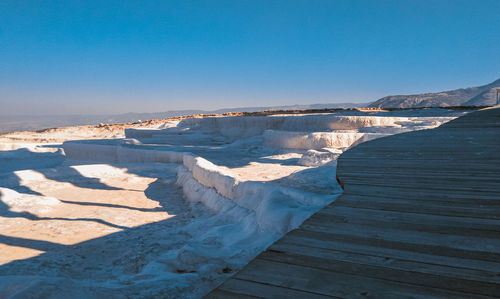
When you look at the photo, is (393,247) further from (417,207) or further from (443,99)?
(443,99)

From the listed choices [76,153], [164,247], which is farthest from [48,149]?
[164,247]

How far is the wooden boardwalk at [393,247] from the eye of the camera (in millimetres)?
975

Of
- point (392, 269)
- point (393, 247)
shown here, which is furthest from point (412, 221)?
point (392, 269)

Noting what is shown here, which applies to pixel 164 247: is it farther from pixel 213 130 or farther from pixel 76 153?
pixel 213 130

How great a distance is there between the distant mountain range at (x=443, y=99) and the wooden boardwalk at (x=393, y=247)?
7741 cm

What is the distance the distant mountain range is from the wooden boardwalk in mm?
77409

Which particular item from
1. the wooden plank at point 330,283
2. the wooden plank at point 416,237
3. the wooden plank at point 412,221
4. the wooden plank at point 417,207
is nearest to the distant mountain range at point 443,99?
the wooden plank at point 417,207

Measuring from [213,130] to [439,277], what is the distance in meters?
17.1

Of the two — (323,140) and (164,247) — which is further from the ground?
(323,140)

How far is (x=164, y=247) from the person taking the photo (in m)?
3.85

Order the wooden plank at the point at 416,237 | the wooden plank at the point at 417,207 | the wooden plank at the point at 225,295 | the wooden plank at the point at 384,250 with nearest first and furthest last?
the wooden plank at the point at 225,295, the wooden plank at the point at 384,250, the wooden plank at the point at 416,237, the wooden plank at the point at 417,207

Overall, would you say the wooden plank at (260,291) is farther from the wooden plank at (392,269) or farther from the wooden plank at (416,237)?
the wooden plank at (416,237)

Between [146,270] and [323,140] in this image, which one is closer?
[146,270]

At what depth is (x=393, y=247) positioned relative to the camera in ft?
4.09
